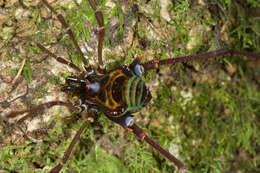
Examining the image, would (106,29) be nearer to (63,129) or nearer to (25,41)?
(25,41)

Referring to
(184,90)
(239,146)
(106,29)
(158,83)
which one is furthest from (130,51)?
(239,146)

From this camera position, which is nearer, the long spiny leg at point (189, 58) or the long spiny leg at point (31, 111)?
the long spiny leg at point (31, 111)

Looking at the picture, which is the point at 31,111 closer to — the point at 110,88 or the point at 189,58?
the point at 110,88

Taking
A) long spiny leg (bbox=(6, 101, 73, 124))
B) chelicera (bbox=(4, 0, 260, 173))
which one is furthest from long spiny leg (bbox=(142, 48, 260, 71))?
long spiny leg (bbox=(6, 101, 73, 124))

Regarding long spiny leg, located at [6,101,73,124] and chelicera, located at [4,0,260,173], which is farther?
Answer: chelicera, located at [4,0,260,173]

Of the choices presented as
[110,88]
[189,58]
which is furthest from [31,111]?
[189,58]

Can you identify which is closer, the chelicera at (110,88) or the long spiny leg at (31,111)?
the long spiny leg at (31,111)

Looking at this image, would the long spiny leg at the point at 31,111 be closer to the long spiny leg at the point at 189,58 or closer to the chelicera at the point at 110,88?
the chelicera at the point at 110,88

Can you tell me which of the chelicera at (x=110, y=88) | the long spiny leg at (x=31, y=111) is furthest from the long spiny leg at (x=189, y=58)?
the long spiny leg at (x=31, y=111)

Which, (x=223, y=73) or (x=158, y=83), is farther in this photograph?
(x=223, y=73)

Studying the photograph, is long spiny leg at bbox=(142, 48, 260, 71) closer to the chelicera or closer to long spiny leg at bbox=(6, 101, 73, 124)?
the chelicera

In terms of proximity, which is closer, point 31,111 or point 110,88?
point 31,111
